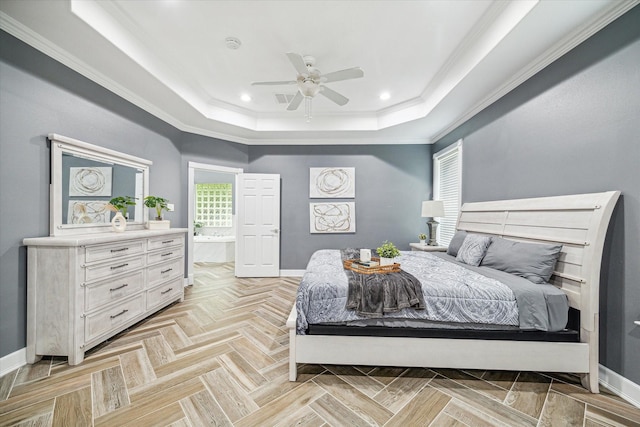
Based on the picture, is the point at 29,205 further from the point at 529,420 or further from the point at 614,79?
the point at 614,79

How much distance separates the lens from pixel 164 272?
3.03 meters

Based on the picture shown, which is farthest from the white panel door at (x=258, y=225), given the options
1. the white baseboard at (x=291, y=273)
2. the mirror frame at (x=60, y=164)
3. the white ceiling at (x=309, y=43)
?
the mirror frame at (x=60, y=164)

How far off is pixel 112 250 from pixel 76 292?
1.45 ft

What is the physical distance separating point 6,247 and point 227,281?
2775 mm

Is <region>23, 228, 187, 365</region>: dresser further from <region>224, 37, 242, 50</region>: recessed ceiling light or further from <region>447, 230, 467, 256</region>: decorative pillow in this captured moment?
<region>447, 230, 467, 256</region>: decorative pillow

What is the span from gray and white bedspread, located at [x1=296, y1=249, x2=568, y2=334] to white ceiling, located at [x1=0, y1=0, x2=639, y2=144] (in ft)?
6.69

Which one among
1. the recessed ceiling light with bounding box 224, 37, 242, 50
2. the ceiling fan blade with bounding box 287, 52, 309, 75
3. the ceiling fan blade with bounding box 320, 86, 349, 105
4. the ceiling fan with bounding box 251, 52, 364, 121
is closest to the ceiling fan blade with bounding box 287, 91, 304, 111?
the ceiling fan with bounding box 251, 52, 364, 121

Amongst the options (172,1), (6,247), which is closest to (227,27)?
(172,1)

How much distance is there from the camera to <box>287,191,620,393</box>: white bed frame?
5.58 feet

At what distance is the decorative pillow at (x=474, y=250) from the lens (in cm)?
252

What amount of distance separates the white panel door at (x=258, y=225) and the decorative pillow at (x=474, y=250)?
3139 mm

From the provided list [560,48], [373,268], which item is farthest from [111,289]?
[560,48]

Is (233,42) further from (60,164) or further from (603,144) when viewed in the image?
A: (603,144)

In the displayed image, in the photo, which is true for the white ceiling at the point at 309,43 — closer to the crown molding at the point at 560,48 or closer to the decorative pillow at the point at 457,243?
the crown molding at the point at 560,48
